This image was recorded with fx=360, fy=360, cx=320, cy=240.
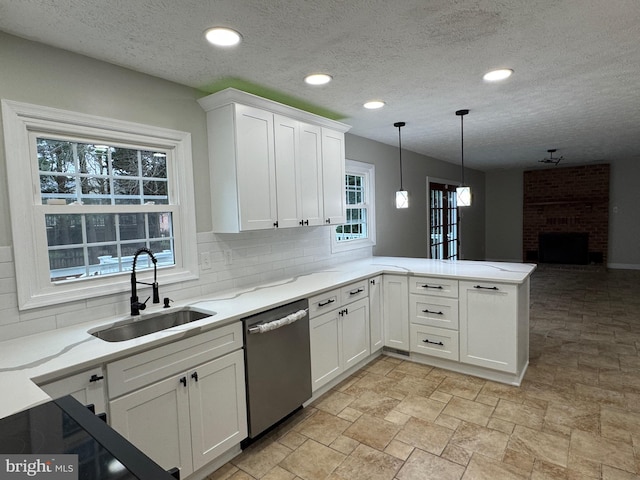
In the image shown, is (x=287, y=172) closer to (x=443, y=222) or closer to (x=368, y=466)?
(x=368, y=466)

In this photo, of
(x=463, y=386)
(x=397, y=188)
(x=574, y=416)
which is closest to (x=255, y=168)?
(x=463, y=386)

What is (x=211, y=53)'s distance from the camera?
6.84ft

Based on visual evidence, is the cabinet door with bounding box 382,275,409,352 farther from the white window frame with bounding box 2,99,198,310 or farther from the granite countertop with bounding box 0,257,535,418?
the white window frame with bounding box 2,99,198,310

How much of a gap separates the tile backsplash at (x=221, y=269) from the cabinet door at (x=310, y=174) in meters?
0.34

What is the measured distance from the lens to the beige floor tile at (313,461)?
2.04 metres

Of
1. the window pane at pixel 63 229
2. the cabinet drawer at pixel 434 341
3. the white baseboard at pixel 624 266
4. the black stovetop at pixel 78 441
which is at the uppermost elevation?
the window pane at pixel 63 229

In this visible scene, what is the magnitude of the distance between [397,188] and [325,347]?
3018 mm

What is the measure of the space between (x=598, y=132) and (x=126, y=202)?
5.49 metres

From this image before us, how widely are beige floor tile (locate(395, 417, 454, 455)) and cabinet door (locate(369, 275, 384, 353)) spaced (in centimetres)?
98

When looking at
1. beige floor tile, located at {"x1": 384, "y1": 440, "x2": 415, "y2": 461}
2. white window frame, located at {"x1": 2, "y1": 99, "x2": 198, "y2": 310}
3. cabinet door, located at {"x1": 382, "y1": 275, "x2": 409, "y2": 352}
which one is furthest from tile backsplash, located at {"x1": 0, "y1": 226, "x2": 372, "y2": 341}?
beige floor tile, located at {"x1": 384, "y1": 440, "x2": 415, "y2": 461}

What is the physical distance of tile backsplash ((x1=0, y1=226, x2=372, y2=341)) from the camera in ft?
6.02

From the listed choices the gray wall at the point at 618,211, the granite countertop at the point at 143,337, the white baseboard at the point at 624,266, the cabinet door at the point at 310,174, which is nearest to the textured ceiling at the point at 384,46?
the cabinet door at the point at 310,174

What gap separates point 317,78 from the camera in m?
2.52

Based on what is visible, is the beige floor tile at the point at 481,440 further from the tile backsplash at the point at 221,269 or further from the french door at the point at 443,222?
the french door at the point at 443,222
